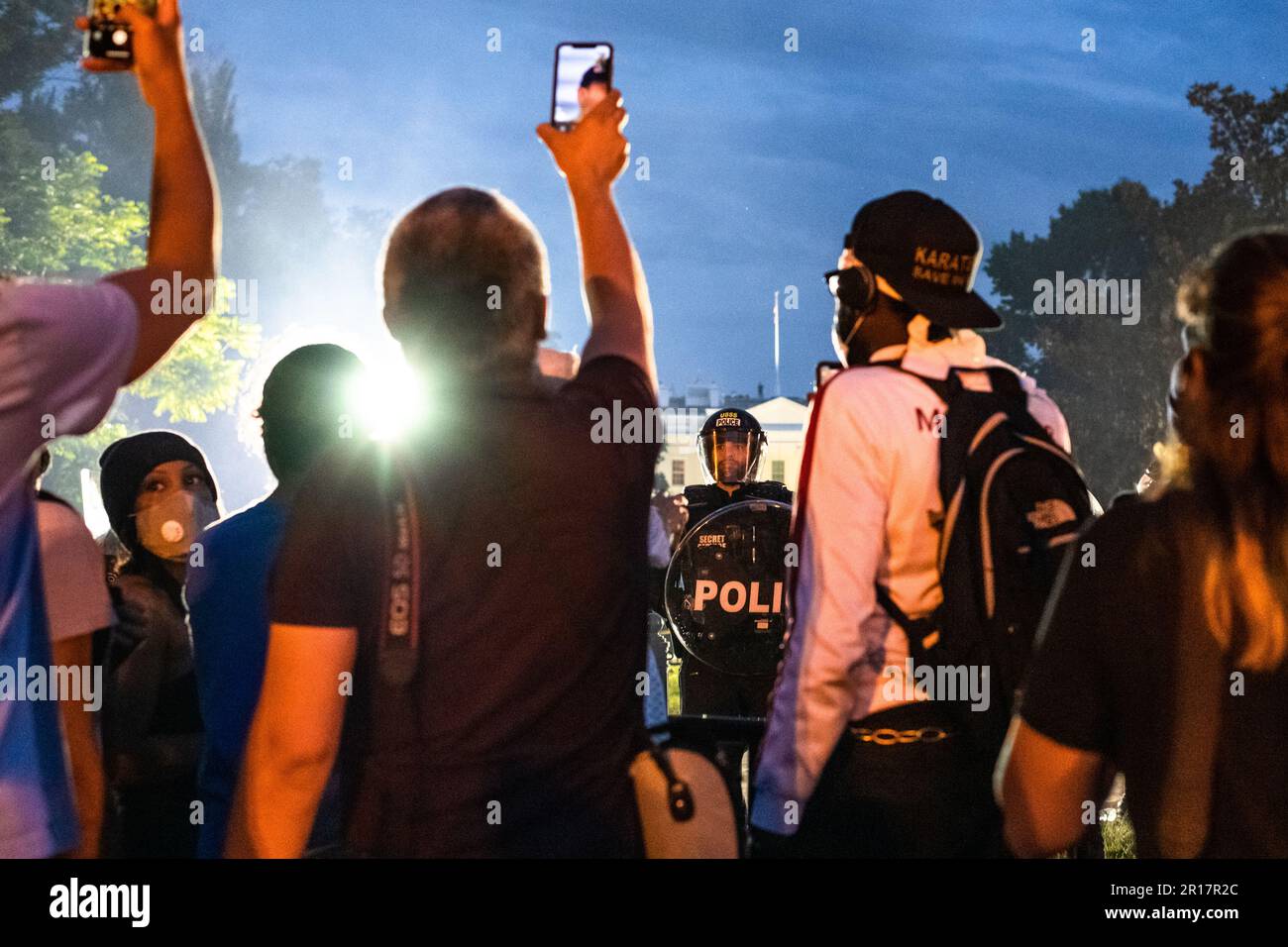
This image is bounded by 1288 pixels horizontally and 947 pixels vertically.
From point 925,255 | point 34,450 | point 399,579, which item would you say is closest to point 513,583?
point 399,579

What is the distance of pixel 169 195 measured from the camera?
285 cm

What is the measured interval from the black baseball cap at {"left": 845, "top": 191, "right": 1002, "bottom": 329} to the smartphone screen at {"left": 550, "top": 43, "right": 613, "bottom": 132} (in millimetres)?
1095

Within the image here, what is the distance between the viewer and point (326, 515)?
266 centimetres

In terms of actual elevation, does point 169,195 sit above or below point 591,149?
below

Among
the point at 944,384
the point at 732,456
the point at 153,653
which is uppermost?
the point at 732,456

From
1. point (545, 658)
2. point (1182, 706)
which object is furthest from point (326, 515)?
point (1182, 706)

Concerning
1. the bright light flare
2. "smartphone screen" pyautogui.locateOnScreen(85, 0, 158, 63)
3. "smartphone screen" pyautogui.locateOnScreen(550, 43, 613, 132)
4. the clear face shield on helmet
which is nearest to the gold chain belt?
the bright light flare

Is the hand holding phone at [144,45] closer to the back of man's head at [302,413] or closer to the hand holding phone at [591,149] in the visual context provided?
the hand holding phone at [591,149]

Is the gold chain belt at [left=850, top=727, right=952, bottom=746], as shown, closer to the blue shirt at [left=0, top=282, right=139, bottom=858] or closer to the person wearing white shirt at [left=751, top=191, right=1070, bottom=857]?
the person wearing white shirt at [left=751, top=191, right=1070, bottom=857]

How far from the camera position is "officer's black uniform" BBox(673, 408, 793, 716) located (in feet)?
30.6

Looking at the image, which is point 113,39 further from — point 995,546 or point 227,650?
point 995,546

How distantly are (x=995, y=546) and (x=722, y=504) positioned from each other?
622 cm

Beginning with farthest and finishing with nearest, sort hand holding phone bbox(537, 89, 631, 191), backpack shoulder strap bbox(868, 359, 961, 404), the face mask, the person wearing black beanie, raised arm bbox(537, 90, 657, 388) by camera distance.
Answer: the face mask, the person wearing black beanie, backpack shoulder strap bbox(868, 359, 961, 404), hand holding phone bbox(537, 89, 631, 191), raised arm bbox(537, 90, 657, 388)
